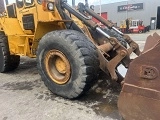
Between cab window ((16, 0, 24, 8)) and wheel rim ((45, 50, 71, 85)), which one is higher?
cab window ((16, 0, 24, 8))

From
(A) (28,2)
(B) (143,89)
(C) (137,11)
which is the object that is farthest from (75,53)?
(C) (137,11)

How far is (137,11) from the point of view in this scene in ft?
101

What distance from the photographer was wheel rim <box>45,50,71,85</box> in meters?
3.04

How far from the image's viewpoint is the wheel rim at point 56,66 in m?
3.04

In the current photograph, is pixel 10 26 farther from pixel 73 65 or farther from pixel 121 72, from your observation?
pixel 121 72

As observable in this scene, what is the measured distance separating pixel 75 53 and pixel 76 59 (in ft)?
0.27

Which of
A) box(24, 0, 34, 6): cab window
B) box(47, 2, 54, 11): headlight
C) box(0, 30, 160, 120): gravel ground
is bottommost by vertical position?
box(0, 30, 160, 120): gravel ground

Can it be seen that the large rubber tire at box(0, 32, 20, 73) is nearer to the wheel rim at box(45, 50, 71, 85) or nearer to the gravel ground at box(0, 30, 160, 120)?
the gravel ground at box(0, 30, 160, 120)

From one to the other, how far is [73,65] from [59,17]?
116 centimetres

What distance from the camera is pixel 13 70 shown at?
505 centimetres

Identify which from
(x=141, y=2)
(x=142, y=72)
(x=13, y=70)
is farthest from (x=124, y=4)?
(x=142, y=72)

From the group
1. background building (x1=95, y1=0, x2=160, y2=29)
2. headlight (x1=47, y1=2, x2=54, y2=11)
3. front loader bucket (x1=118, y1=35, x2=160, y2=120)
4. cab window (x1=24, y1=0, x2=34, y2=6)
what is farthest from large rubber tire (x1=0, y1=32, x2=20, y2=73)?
background building (x1=95, y1=0, x2=160, y2=29)

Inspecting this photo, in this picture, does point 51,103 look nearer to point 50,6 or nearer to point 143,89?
point 143,89

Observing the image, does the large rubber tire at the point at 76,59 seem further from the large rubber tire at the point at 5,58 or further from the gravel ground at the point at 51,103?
the large rubber tire at the point at 5,58
